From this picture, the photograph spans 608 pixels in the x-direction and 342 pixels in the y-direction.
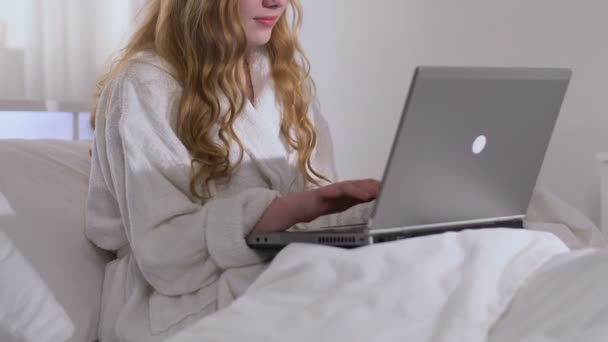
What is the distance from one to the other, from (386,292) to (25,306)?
62cm

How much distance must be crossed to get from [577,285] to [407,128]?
0.28 meters

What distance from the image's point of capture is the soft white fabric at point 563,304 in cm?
98

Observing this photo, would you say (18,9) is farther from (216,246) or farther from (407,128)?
(407,128)

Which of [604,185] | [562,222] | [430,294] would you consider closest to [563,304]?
[430,294]

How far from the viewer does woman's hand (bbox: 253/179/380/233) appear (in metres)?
1.38

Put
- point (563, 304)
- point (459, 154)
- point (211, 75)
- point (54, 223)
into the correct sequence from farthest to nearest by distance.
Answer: point (211, 75), point (54, 223), point (459, 154), point (563, 304)

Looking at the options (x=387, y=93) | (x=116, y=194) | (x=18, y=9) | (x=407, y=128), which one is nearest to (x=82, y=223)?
(x=116, y=194)

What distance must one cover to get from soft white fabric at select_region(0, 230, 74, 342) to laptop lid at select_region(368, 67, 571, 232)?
54cm

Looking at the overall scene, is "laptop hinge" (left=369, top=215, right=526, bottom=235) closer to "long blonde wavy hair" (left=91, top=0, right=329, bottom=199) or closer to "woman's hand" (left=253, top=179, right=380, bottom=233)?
"woman's hand" (left=253, top=179, right=380, bottom=233)

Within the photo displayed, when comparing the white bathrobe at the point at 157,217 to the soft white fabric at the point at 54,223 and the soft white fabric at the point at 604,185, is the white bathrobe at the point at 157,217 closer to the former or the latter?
the soft white fabric at the point at 54,223

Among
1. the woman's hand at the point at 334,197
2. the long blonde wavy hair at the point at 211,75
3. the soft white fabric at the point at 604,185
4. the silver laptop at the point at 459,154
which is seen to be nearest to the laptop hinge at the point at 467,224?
the silver laptop at the point at 459,154

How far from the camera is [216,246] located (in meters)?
1.42

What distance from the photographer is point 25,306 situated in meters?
1.40

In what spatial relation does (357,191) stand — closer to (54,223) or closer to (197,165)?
(197,165)
